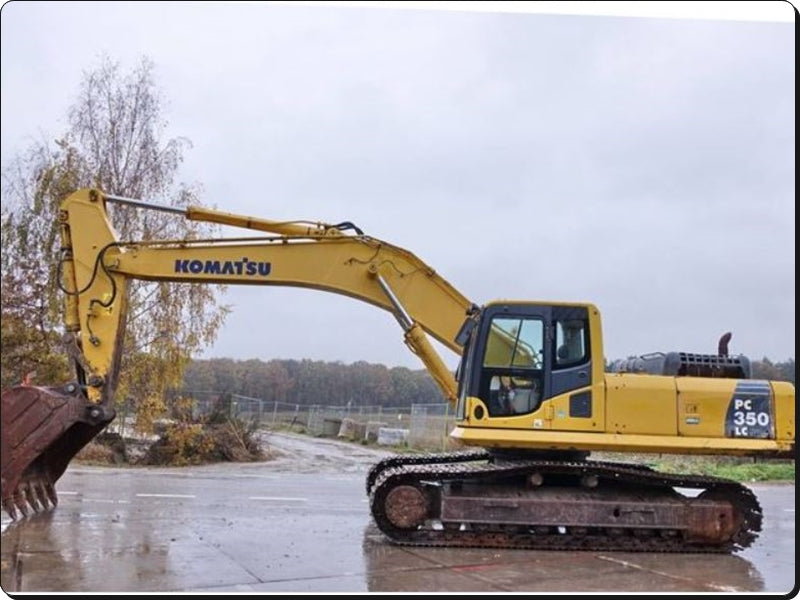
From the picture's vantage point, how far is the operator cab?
8.59m

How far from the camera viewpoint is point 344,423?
29.7 m

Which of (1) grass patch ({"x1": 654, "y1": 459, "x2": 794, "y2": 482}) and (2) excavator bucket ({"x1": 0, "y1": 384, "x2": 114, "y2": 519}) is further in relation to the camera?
(1) grass patch ({"x1": 654, "y1": 459, "x2": 794, "y2": 482})

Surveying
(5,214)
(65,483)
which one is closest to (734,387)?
(65,483)

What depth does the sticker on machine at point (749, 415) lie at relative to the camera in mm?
8727

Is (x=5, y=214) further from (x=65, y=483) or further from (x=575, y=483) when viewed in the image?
(x=575, y=483)

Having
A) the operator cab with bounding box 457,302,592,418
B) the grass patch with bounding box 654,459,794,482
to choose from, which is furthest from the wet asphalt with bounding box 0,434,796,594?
the grass patch with bounding box 654,459,794,482

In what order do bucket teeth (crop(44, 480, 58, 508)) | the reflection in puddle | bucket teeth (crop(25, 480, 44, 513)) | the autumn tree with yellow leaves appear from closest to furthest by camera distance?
the reflection in puddle → bucket teeth (crop(25, 480, 44, 513)) → bucket teeth (crop(44, 480, 58, 508)) → the autumn tree with yellow leaves

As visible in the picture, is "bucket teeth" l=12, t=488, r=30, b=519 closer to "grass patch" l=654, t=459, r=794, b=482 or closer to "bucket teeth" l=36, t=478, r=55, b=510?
"bucket teeth" l=36, t=478, r=55, b=510

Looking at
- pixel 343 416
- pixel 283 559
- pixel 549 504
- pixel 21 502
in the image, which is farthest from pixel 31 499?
pixel 343 416

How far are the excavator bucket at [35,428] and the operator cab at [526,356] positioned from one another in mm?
3914

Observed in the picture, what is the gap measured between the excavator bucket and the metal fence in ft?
35.2

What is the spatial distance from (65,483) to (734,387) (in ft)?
31.6

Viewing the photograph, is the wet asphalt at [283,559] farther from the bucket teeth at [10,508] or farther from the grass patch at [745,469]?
the grass patch at [745,469]

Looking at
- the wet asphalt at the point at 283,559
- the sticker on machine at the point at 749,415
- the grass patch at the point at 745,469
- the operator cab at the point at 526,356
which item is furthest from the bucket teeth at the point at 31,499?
the grass patch at the point at 745,469
